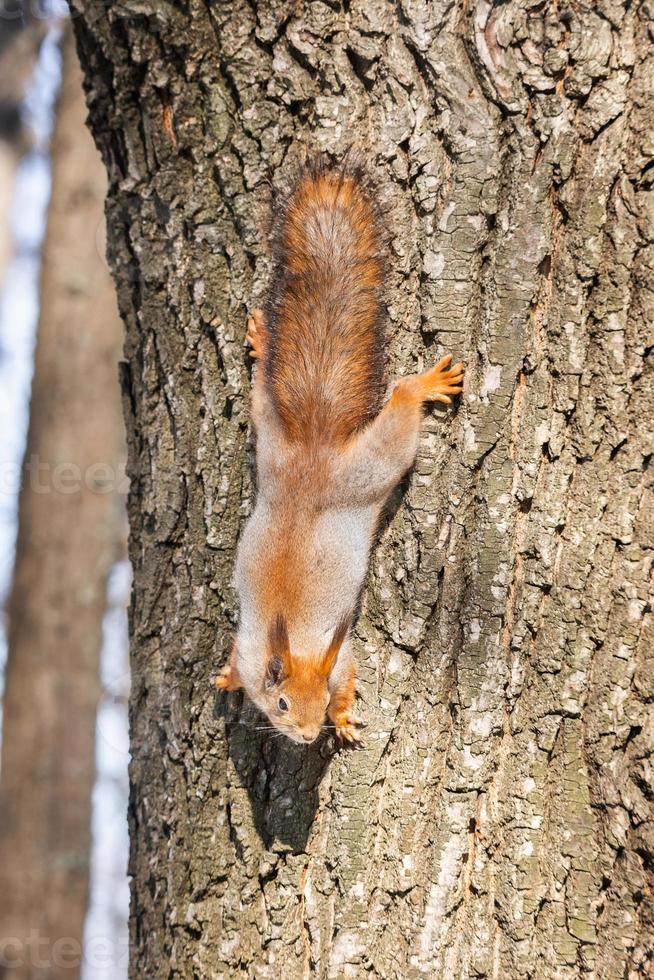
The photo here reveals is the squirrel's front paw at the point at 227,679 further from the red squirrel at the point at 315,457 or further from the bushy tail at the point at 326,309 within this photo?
the bushy tail at the point at 326,309

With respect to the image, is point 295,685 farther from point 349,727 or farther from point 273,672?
point 349,727

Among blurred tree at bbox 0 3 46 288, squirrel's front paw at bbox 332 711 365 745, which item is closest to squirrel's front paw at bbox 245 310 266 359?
squirrel's front paw at bbox 332 711 365 745

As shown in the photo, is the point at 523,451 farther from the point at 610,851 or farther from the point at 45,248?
the point at 45,248

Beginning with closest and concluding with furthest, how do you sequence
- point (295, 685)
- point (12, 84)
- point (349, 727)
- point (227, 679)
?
point (349, 727) → point (227, 679) → point (295, 685) → point (12, 84)

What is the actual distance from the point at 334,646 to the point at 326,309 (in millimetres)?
906

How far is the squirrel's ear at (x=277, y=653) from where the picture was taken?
2.31 metres

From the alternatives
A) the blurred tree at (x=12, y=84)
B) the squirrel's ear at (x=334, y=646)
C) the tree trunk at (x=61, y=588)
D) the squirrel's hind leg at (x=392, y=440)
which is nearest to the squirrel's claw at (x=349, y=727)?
the squirrel's ear at (x=334, y=646)

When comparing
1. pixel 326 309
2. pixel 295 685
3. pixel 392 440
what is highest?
pixel 326 309

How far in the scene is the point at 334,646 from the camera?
2314 mm

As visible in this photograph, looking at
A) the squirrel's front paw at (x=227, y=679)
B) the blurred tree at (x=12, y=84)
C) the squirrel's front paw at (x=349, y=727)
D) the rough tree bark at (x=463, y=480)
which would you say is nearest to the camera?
the rough tree bark at (x=463, y=480)

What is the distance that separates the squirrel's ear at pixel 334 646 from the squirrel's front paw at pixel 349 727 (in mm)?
202

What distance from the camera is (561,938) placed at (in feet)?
6.60

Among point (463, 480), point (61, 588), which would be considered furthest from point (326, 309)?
point (61, 588)

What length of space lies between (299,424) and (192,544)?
0.43m
